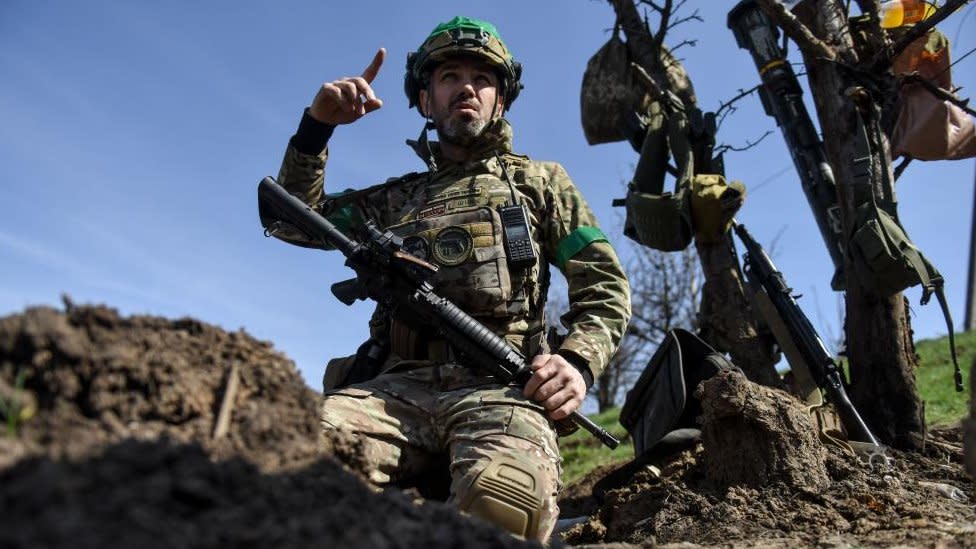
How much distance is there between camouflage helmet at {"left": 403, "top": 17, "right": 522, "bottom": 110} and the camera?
3.95m

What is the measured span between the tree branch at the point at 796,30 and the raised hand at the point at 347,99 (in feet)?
9.27

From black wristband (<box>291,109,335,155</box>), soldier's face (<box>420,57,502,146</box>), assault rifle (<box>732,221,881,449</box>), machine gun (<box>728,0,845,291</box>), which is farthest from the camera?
machine gun (<box>728,0,845,291</box>)

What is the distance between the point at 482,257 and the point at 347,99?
3.34 feet

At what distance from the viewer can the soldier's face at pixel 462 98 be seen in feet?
12.7

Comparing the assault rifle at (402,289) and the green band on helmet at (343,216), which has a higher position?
the green band on helmet at (343,216)

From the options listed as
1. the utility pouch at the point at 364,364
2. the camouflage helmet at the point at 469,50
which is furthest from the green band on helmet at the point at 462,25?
the utility pouch at the point at 364,364

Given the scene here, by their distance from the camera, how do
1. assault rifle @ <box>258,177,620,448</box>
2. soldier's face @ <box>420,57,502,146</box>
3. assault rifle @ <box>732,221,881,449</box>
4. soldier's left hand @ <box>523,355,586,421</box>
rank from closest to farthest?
soldier's left hand @ <box>523,355,586,421</box>, assault rifle @ <box>258,177,620,448</box>, soldier's face @ <box>420,57,502,146</box>, assault rifle @ <box>732,221,881,449</box>

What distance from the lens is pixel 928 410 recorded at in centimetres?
718

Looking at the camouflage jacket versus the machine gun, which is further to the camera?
the machine gun

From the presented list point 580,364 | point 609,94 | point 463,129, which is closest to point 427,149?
point 463,129

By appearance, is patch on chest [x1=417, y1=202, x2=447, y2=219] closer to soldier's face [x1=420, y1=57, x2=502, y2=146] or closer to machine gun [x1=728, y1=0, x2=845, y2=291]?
soldier's face [x1=420, y1=57, x2=502, y2=146]

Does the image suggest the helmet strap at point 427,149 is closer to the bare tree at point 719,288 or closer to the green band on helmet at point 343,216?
the green band on helmet at point 343,216

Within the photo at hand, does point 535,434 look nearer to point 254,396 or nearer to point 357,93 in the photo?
point 254,396

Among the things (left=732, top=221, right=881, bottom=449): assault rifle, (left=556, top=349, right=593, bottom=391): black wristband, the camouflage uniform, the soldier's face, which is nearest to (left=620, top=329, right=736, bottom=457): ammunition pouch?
(left=732, top=221, right=881, bottom=449): assault rifle
